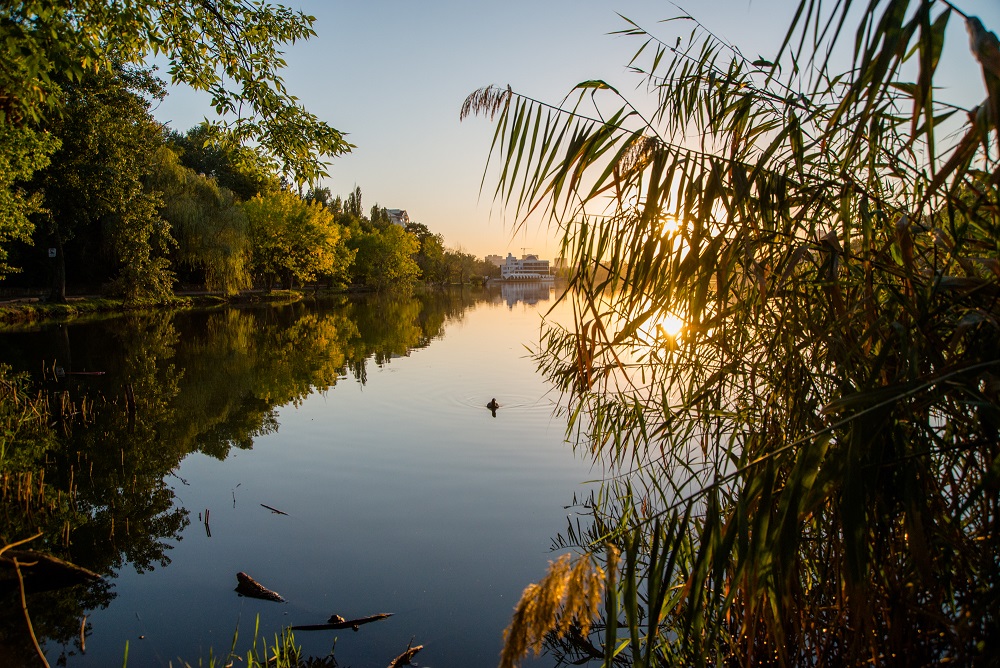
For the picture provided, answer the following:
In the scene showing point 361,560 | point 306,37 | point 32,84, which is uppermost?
point 306,37

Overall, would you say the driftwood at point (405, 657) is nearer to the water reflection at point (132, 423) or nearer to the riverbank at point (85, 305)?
the water reflection at point (132, 423)

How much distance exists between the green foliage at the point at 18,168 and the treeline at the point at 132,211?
1.5 inches

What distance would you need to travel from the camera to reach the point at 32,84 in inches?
198

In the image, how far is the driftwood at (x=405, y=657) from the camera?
3844mm

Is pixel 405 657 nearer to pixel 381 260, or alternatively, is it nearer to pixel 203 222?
pixel 203 222

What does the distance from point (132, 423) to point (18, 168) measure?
10073 millimetres

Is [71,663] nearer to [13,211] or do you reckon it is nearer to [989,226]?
[989,226]

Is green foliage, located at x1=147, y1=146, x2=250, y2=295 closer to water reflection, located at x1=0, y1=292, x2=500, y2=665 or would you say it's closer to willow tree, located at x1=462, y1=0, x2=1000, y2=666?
water reflection, located at x1=0, y1=292, x2=500, y2=665

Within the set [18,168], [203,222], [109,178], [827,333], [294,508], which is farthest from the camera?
[203,222]

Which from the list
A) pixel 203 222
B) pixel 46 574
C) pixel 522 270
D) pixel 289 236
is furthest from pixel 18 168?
pixel 522 270

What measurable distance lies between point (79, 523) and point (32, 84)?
3.83m

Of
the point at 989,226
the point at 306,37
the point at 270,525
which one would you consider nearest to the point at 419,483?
the point at 270,525

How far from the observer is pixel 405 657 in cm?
392

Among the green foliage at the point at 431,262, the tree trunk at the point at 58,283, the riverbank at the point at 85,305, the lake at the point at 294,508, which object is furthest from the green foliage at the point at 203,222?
the green foliage at the point at 431,262
